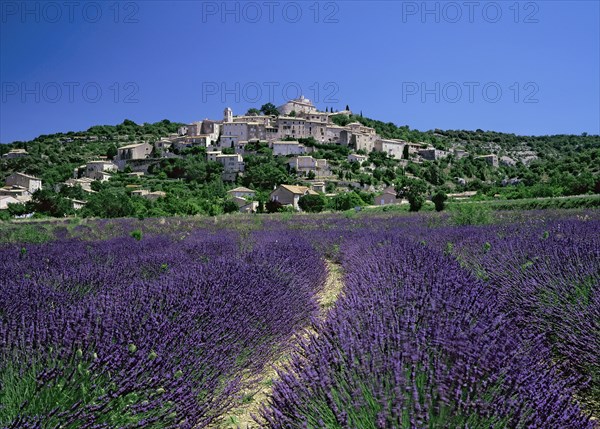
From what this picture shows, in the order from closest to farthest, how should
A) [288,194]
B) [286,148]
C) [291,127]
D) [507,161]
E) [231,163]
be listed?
[288,194] < [231,163] < [286,148] < [291,127] < [507,161]

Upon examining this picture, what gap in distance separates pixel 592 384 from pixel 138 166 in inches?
3173

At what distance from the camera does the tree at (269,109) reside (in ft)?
350

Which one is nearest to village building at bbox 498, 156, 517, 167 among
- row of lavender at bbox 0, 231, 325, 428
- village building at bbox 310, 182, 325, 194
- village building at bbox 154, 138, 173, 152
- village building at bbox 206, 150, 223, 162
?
village building at bbox 310, 182, 325, 194

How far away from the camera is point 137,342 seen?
2057 mm

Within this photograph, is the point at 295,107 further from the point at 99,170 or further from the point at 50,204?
the point at 50,204

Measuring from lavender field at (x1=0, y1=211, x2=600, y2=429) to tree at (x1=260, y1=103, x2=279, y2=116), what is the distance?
348 feet

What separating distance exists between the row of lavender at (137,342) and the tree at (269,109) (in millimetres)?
105935

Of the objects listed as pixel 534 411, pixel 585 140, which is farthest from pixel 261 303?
pixel 585 140

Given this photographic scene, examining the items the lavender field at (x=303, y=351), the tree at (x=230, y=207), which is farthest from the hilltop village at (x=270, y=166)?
the lavender field at (x=303, y=351)

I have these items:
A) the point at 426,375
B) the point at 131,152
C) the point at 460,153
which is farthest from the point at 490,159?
the point at 426,375

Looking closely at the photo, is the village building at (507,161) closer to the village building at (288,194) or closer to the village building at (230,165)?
the village building at (230,165)

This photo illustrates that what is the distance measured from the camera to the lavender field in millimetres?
1481

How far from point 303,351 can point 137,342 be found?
3.21 feet

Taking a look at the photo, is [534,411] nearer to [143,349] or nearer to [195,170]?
[143,349]
